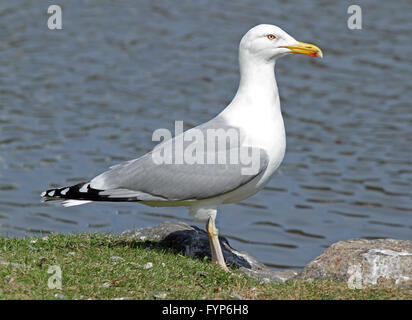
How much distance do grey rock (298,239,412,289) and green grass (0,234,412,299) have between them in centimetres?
55

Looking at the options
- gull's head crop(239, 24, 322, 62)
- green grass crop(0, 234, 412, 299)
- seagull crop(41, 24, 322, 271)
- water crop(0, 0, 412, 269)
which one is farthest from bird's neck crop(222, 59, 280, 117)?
water crop(0, 0, 412, 269)

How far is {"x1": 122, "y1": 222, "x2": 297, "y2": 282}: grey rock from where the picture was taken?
9398 mm

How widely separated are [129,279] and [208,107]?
33.2ft

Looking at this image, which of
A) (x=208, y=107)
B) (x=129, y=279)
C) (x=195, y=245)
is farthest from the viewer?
(x=208, y=107)

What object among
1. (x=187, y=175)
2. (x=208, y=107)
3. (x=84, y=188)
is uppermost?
(x=208, y=107)

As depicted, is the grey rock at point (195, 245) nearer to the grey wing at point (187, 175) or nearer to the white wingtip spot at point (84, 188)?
the grey wing at point (187, 175)

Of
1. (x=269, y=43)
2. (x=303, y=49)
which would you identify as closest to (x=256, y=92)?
(x=269, y=43)

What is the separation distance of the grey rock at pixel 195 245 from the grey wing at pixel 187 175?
3.30 ft

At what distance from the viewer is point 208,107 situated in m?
17.6

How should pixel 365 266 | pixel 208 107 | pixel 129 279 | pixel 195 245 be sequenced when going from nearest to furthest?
pixel 129 279 < pixel 365 266 < pixel 195 245 < pixel 208 107

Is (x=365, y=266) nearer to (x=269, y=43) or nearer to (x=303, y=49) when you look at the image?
(x=303, y=49)

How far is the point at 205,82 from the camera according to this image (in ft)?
63.1

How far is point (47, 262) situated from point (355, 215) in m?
6.92
